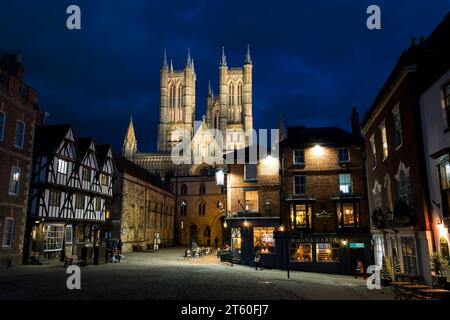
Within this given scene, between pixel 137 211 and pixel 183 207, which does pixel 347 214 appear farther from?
pixel 183 207

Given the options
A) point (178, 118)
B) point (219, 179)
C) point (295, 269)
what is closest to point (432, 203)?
point (295, 269)

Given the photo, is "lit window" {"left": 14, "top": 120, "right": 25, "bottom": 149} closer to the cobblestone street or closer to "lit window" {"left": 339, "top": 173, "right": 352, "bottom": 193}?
the cobblestone street

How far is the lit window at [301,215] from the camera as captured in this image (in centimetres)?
2884

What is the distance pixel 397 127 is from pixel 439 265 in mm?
7245

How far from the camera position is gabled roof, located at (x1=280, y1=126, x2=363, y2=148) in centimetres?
2960

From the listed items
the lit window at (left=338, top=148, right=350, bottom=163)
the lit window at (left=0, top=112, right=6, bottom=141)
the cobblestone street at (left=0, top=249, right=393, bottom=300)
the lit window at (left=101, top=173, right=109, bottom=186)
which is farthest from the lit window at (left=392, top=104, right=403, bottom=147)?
the lit window at (left=101, top=173, right=109, bottom=186)

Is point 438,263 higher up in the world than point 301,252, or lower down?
higher up

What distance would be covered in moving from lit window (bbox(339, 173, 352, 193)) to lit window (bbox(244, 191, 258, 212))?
7.03 m

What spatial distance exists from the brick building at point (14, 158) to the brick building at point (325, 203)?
18.8 metres

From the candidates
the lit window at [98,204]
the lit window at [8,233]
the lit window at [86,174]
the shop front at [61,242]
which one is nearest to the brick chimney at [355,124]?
the shop front at [61,242]

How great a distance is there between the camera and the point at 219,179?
34.5 metres

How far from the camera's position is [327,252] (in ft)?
91.2

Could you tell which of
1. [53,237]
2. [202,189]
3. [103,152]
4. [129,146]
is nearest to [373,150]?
[53,237]

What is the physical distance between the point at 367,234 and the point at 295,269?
19.3 ft
